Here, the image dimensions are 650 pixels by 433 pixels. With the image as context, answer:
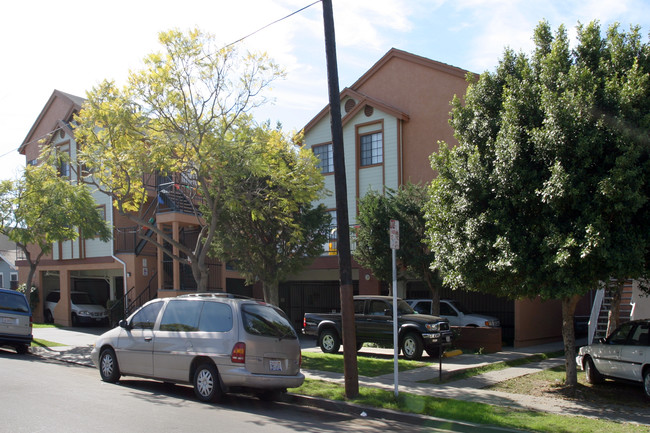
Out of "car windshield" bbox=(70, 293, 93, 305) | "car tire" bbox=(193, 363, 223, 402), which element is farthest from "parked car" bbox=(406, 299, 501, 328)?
"car windshield" bbox=(70, 293, 93, 305)

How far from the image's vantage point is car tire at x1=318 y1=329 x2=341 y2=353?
16734mm

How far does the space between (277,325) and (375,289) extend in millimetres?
12117

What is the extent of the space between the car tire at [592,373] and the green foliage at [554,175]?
2.49m

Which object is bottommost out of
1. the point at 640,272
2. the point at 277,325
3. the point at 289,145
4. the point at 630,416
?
the point at 630,416

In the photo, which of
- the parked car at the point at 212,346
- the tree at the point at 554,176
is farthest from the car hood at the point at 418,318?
the parked car at the point at 212,346

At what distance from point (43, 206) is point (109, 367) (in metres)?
10.3

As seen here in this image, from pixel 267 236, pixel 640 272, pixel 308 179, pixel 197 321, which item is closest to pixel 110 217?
pixel 267 236

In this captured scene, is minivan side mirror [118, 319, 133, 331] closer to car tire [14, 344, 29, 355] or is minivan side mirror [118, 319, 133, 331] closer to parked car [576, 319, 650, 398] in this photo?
car tire [14, 344, 29, 355]

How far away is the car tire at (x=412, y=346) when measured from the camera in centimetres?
1524

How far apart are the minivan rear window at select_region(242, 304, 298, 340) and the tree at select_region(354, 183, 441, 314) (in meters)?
8.06

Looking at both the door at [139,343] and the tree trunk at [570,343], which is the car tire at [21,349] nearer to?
the door at [139,343]

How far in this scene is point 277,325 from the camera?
33.4 ft

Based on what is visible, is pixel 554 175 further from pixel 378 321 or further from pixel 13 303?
pixel 13 303

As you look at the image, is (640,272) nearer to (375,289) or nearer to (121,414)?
(121,414)
